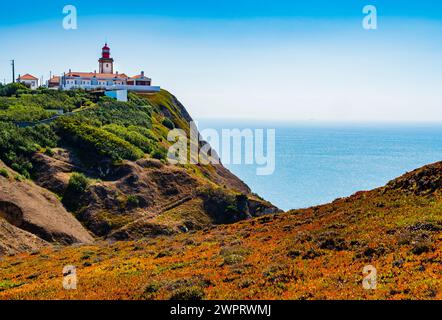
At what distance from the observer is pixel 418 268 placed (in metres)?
15.5

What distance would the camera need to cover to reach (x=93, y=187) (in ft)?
176

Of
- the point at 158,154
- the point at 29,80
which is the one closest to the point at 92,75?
the point at 29,80

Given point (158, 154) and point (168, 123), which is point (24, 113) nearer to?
point (158, 154)

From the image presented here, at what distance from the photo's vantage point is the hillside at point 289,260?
15.4 metres

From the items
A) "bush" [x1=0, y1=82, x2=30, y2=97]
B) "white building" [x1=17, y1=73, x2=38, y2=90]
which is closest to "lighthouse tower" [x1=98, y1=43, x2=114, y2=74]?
"white building" [x1=17, y1=73, x2=38, y2=90]

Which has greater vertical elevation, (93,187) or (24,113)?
(24,113)

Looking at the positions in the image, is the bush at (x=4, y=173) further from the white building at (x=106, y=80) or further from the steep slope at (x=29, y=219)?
the white building at (x=106, y=80)

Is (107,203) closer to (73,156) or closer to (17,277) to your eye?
(73,156)

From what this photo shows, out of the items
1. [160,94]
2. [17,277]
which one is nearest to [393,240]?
[17,277]

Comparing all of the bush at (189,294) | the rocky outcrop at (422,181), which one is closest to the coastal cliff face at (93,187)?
the bush at (189,294)

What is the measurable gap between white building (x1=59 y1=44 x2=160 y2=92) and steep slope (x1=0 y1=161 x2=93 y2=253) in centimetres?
6769

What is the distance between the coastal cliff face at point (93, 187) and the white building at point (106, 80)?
4073cm

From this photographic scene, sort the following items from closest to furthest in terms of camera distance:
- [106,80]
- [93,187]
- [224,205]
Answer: [93,187] → [224,205] → [106,80]

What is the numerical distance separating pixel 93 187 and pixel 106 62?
79544 millimetres
